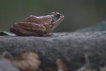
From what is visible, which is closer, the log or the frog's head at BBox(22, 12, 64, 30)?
the log

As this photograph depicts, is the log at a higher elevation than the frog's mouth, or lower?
lower

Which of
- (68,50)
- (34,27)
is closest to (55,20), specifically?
(34,27)

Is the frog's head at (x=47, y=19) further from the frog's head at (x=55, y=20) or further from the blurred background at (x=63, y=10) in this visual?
the blurred background at (x=63, y=10)

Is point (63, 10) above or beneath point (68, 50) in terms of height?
above

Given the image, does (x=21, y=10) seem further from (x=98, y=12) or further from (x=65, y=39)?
(x=65, y=39)

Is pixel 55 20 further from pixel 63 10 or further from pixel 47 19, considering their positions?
pixel 63 10

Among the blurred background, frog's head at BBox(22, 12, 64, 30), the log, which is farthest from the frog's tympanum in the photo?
the blurred background

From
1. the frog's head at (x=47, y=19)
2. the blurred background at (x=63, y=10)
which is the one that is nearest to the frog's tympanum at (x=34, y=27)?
the frog's head at (x=47, y=19)

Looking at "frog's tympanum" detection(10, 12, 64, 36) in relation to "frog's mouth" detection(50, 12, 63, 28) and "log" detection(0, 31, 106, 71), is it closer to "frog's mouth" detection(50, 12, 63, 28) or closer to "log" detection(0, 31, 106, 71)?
"frog's mouth" detection(50, 12, 63, 28)
